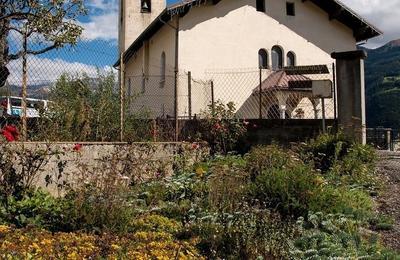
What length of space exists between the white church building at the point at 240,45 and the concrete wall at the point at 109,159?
797cm

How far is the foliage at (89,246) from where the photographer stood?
4.61 meters

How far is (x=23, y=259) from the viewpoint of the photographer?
4328 millimetres

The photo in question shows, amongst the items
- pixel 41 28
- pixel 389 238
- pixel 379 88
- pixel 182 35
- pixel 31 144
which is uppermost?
pixel 379 88

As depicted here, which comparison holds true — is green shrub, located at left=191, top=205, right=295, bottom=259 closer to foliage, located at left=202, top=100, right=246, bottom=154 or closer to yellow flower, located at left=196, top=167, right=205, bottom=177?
yellow flower, located at left=196, top=167, right=205, bottom=177

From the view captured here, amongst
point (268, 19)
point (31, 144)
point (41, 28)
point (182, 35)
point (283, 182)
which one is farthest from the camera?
point (268, 19)

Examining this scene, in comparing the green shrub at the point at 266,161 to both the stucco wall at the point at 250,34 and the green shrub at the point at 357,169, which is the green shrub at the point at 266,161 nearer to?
the green shrub at the point at 357,169

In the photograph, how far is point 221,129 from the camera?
11922 millimetres

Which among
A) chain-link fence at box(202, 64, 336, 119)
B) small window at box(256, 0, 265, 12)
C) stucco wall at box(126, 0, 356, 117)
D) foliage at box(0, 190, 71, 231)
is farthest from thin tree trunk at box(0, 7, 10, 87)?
small window at box(256, 0, 265, 12)

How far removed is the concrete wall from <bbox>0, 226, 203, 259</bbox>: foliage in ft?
4.60

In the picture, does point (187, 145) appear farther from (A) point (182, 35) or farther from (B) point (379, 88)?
(B) point (379, 88)

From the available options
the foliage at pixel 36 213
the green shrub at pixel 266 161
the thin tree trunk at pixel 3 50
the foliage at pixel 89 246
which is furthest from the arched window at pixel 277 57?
the foliage at pixel 89 246

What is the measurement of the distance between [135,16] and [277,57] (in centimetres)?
974

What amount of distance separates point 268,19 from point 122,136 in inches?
635

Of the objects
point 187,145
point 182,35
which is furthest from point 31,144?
point 182,35
